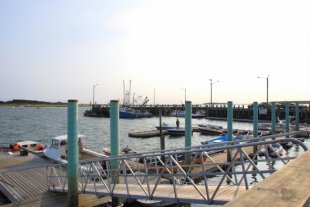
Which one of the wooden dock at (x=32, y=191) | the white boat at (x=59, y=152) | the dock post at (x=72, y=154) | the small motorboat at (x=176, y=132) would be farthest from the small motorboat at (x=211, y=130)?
the dock post at (x=72, y=154)

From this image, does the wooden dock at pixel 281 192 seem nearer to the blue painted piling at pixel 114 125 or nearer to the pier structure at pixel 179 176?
the pier structure at pixel 179 176

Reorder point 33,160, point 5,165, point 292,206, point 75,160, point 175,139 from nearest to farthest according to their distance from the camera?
point 292,206 → point 75,160 → point 5,165 → point 33,160 → point 175,139

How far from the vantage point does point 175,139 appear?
1758 inches

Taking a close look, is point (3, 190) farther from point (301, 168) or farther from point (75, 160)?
point (301, 168)

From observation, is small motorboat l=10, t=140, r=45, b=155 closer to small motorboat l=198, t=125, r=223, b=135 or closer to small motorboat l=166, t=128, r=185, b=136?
small motorboat l=166, t=128, r=185, b=136

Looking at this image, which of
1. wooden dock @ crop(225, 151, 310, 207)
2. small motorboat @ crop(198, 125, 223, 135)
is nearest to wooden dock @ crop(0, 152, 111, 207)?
wooden dock @ crop(225, 151, 310, 207)

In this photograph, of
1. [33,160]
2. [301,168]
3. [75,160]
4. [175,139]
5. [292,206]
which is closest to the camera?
[292,206]

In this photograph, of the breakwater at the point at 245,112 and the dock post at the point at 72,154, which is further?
the breakwater at the point at 245,112

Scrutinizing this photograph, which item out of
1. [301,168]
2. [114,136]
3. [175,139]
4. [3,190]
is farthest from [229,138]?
[175,139]

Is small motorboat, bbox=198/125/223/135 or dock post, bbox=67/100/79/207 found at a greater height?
dock post, bbox=67/100/79/207

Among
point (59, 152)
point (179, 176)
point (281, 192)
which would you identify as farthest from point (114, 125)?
point (281, 192)

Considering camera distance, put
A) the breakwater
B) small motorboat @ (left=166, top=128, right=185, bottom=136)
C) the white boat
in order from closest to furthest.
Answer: the white boat < small motorboat @ (left=166, top=128, right=185, bottom=136) < the breakwater

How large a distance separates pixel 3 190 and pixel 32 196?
1.61 m

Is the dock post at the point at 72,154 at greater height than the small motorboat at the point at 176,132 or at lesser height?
greater
